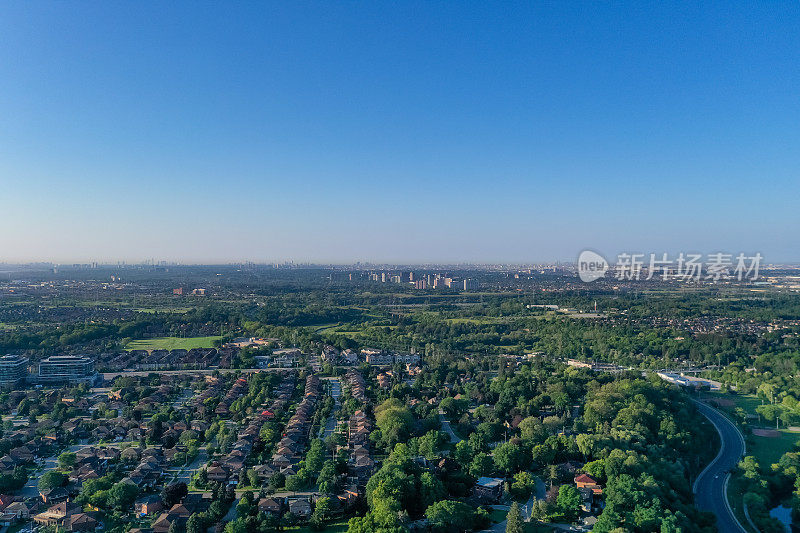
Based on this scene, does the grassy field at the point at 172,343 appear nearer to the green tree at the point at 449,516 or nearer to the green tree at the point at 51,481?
the green tree at the point at 51,481

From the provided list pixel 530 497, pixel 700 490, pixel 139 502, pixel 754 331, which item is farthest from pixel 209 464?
pixel 754 331

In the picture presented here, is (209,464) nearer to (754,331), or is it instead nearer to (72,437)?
(72,437)

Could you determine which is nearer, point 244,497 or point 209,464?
point 244,497

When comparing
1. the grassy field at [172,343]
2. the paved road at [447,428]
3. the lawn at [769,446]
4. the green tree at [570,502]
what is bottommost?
the grassy field at [172,343]

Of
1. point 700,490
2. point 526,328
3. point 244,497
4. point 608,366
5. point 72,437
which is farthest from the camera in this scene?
point 526,328

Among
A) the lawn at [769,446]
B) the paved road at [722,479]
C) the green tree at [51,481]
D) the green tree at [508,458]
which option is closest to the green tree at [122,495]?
the green tree at [51,481]

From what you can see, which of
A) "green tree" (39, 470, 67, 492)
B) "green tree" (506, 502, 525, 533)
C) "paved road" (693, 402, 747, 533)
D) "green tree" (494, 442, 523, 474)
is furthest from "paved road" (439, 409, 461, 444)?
"green tree" (39, 470, 67, 492)

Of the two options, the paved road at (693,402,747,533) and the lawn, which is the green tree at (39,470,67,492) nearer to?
the paved road at (693,402,747,533)
